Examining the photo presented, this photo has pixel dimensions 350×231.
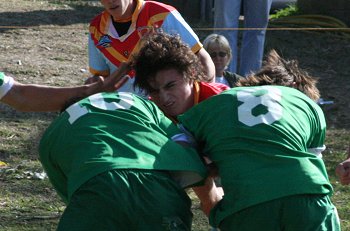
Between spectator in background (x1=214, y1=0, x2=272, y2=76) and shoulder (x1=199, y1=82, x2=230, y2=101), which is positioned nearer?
shoulder (x1=199, y1=82, x2=230, y2=101)

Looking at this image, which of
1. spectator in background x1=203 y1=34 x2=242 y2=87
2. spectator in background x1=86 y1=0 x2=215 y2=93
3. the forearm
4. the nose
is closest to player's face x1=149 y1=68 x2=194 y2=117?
the nose

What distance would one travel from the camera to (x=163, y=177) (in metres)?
3.84

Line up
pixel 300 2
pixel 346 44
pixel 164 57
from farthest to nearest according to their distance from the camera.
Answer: pixel 300 2, pixel 346 44, pixel 164 57

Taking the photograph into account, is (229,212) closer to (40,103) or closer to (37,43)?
(40,103)

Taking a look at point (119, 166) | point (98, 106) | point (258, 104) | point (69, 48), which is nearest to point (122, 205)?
point (119, 166)

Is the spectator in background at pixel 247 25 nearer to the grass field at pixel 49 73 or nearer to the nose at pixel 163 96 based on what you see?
the grass field at pixel 49 73

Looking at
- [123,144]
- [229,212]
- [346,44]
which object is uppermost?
[123,144]

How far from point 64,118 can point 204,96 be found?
2.90ft

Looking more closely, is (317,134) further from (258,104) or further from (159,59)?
(159,59)

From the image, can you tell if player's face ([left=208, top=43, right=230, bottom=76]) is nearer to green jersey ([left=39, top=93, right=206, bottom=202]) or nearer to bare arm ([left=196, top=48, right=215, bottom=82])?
bare arm ([left=196, top=48, right=215, bottom=82])

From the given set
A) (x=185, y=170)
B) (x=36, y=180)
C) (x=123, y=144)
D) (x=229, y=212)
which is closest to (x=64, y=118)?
(x=123, y=144)

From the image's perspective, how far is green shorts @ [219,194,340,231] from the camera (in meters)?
3.76

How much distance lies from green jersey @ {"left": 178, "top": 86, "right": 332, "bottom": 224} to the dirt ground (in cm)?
475

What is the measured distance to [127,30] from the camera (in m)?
5.71
